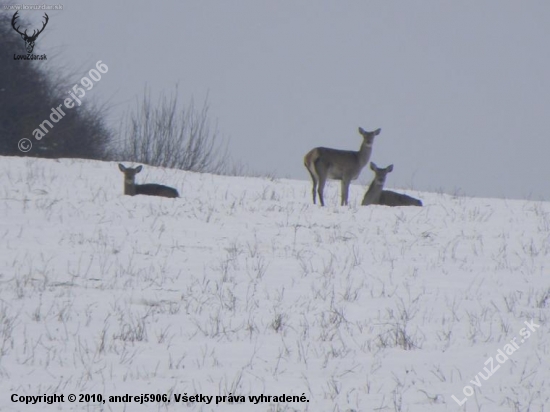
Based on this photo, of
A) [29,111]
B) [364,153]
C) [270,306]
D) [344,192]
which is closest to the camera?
[270,306]

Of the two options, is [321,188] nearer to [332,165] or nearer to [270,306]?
[332,165]

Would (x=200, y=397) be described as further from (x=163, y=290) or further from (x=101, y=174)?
(x=101, y=174)

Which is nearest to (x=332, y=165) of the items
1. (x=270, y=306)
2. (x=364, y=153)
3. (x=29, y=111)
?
(x=364, y=153)

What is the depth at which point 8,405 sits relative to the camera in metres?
5.27

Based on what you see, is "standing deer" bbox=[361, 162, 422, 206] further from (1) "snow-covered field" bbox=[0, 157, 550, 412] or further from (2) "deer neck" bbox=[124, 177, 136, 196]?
(2) "deer neck" bbox=[124, 177, 136, 196]

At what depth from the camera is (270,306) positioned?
26.3 feet

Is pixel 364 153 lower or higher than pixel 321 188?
higher

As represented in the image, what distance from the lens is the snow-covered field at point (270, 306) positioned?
5758 millimetres

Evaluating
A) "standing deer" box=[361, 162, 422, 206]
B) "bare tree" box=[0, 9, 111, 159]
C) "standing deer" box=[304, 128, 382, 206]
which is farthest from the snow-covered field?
"bare tree" box=[0, 9, 111, 159]

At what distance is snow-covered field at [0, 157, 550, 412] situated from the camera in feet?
18.9

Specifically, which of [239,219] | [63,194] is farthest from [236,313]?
[63,194]

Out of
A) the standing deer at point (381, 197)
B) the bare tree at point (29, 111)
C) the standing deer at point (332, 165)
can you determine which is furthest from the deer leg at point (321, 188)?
the bare tree at point (29, 111)

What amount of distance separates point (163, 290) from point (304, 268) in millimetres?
1782

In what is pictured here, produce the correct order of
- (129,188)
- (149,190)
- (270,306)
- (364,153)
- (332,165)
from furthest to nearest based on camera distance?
(364,153) < (332,165) < (129,188) < (149,190) < (270,306)
